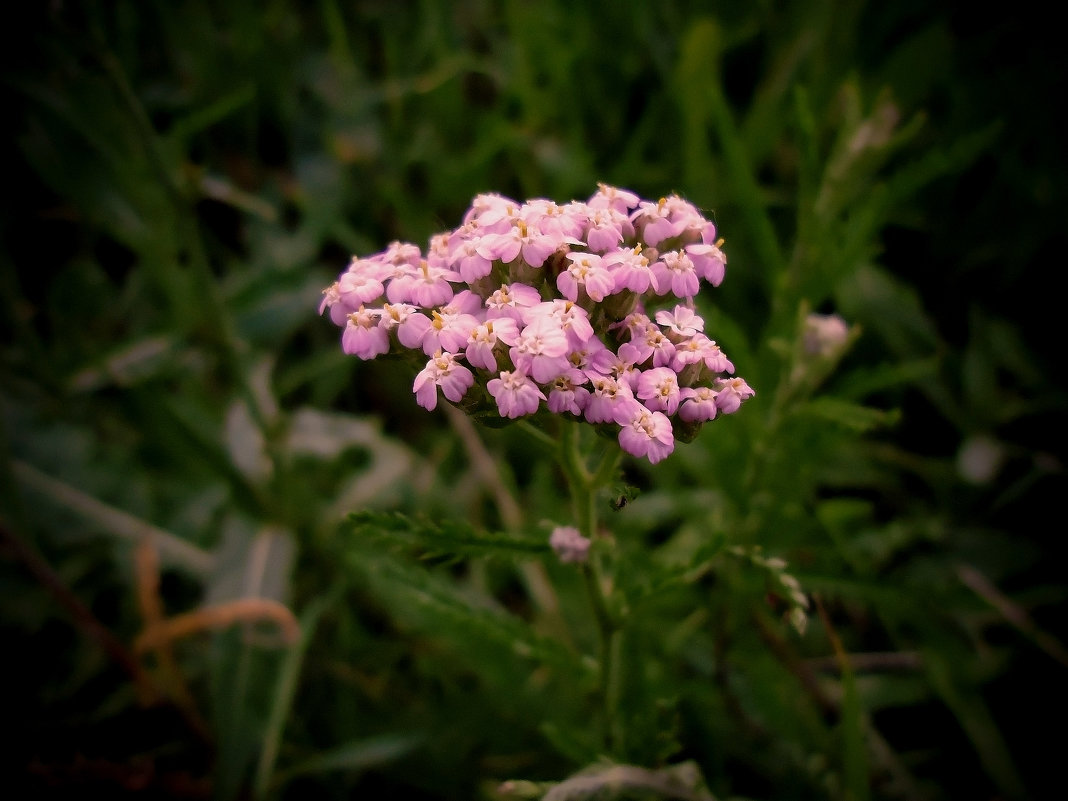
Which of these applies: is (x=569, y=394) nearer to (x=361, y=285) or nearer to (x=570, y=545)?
(x=570, y=545)

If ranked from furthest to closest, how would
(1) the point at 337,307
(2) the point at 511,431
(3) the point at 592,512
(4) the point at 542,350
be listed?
(2) the point at 511,431 → (3) the point at 592,512 → (1) the point at 337,307 → (4) the point at 542,350

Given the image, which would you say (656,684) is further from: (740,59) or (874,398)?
(740,59)

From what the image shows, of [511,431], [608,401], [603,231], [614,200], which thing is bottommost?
[608,401]

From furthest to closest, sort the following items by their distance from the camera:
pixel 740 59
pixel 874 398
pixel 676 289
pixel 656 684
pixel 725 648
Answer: pixel 740 59, pixel 874 398, pixel 725 648, pixel 656 684, pixel 676 289

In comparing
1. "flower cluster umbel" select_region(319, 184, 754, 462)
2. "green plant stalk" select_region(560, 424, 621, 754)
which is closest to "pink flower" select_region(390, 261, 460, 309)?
"flower cluster umbel" select_region(319, 184, 754, 462)

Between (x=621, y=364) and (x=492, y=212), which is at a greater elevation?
(x=492, y=212)

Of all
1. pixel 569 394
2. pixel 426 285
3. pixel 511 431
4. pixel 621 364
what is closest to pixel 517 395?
pixel 569 394

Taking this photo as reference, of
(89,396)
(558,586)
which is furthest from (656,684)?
(89,396)
